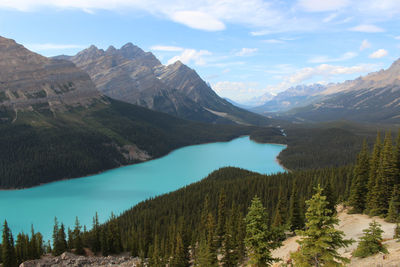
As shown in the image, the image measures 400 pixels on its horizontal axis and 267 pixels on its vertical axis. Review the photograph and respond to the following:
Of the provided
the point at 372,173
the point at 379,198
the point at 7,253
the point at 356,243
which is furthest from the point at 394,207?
the point at 7,253

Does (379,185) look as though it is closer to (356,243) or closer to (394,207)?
(394,207)

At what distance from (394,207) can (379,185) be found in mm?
6040

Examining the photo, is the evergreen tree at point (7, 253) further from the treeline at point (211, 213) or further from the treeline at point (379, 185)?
the treeline at point (379, 185)

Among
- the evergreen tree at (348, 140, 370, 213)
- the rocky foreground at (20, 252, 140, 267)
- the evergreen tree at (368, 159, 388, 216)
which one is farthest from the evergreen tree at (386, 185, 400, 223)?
the rocky foreground at (20, 252, 140, 267)

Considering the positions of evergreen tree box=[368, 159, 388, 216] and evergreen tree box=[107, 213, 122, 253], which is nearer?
evergreen tree box=[368, 159, 388, 216]

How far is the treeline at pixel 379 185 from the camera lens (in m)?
41.7

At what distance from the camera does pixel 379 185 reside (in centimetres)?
4556

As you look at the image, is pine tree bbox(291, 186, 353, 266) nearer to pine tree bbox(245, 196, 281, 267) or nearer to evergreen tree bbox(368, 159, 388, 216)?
pine tree bbox(245, 196, 281, 267)

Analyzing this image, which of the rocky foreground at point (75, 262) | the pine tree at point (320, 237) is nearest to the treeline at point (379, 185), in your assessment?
the pine tree at point (320, 237)

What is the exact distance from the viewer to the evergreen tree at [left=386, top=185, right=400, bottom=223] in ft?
129

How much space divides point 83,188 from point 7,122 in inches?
3894

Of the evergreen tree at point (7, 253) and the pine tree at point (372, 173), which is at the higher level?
the pine tree at point (372, 173)

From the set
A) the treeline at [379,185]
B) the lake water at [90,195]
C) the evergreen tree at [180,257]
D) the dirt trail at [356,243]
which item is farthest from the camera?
the lake water at [90,195]

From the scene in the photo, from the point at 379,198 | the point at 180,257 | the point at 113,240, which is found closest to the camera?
the point at 379,198
